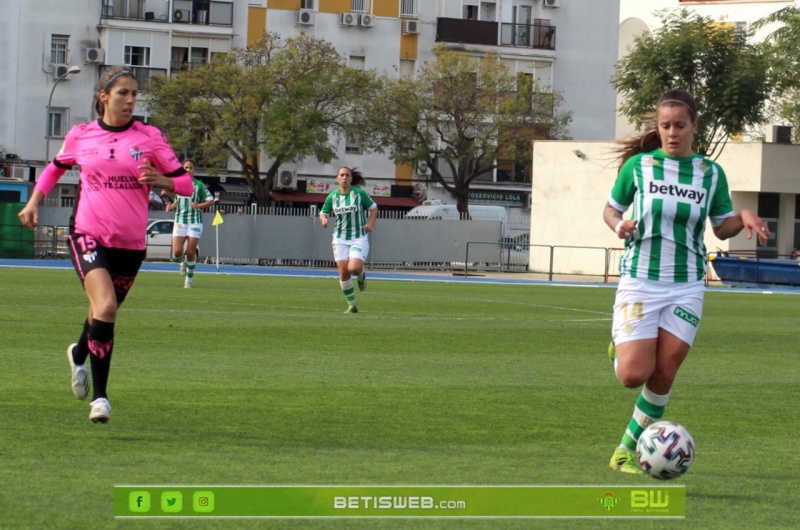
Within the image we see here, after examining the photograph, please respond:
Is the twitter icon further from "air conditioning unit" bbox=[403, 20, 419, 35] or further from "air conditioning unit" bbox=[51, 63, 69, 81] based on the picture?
"air conditioning unit" bbox=[403, 20, 419, 35]

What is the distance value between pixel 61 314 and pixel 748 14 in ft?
191

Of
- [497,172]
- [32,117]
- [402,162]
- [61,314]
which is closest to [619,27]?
[497,172]

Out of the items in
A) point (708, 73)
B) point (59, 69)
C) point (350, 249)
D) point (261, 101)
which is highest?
point (59, 69)

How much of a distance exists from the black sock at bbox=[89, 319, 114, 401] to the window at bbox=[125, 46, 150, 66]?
56.5 metres

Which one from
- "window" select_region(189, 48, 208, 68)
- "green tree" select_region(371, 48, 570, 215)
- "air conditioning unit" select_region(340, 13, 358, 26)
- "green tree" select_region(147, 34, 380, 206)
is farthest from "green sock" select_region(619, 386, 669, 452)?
"air conditioning unit" select_region(340, 13, 358, 26)

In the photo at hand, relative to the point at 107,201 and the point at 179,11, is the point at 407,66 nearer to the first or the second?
the point at 179,11

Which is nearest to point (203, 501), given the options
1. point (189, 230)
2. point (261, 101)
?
point (189, 230)

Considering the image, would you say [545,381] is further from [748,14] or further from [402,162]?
[748,14]

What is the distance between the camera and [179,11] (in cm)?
6425

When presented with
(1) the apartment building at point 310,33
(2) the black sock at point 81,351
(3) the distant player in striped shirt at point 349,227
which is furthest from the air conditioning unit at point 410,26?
(2) the black sock at point 81,351

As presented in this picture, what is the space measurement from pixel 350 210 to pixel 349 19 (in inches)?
1802

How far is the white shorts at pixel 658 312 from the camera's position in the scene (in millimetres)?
7555

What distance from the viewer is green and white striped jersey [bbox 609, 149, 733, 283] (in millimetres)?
7602

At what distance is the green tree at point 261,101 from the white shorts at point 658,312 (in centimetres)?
4977
